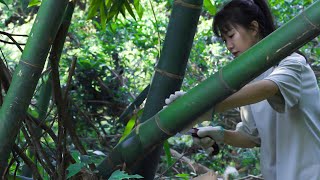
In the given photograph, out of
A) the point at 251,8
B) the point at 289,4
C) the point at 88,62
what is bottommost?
the point at 251,8

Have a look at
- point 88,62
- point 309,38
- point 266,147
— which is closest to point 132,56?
point 88,62

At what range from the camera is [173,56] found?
51.4 inches

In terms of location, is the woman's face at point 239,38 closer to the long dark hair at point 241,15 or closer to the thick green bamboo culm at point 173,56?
the long dark hair at point 241,15

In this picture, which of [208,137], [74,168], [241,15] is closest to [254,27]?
[241,15]

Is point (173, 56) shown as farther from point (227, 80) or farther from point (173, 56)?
point (227, 80)

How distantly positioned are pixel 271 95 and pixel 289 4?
2384 mm

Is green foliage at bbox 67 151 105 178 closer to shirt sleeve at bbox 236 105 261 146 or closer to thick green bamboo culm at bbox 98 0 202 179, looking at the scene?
thick green bamboo culm at bbox 98 0 202 179

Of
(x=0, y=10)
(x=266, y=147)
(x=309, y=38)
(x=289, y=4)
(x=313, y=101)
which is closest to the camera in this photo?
(x=309, y=38)

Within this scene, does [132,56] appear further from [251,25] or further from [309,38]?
[309,38]

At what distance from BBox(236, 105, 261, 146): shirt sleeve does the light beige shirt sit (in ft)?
0.19

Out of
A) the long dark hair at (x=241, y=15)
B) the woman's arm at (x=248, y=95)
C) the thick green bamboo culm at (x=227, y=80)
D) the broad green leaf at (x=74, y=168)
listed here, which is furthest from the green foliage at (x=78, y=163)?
the long dark hair at (x=241, y=15)

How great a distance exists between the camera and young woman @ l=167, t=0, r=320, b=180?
138 centimetres

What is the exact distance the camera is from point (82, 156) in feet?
3.94

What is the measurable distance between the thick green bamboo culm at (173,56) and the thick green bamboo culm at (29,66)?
0.86 feet
